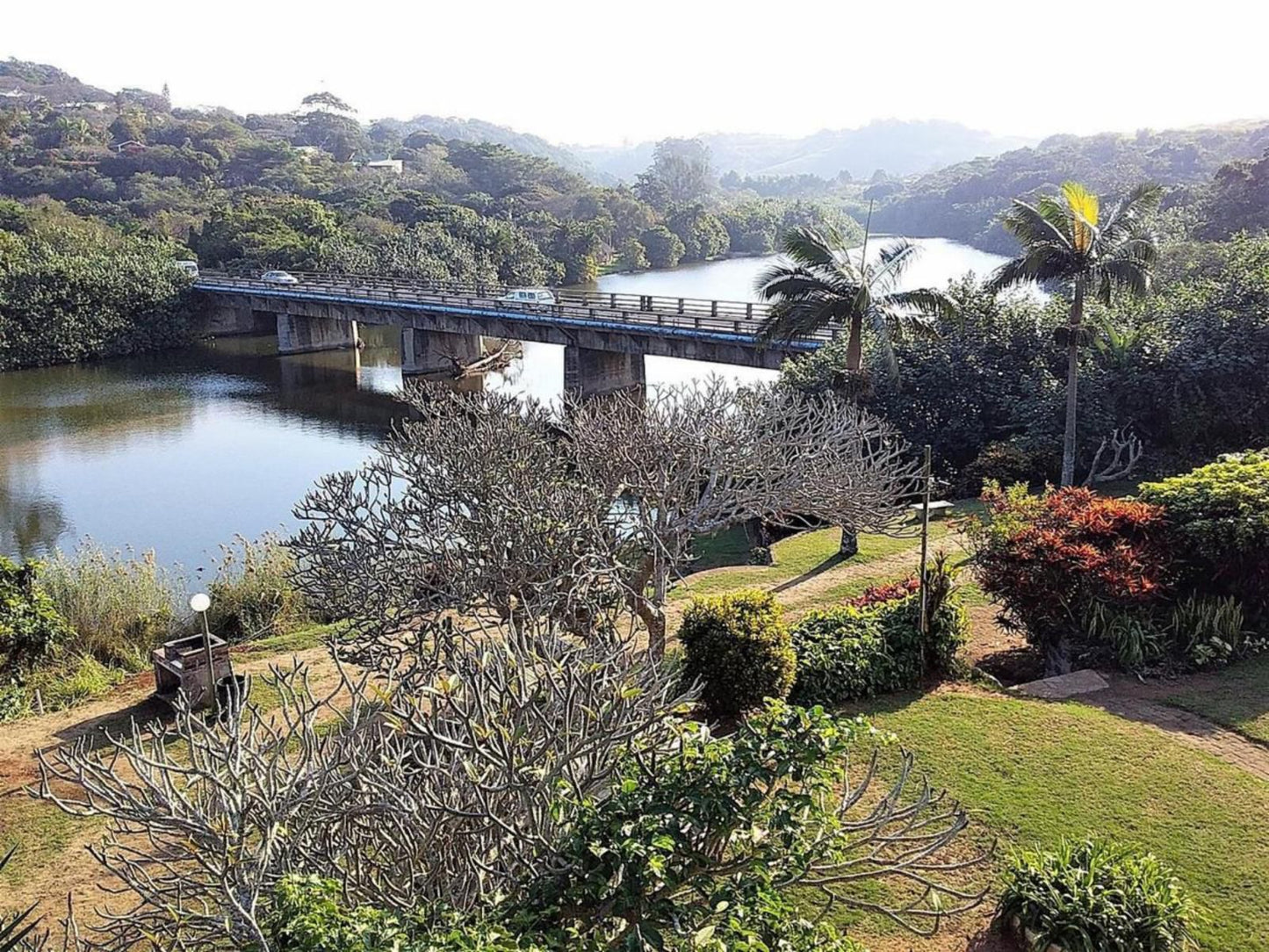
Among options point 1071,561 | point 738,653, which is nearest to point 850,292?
point 1071,561

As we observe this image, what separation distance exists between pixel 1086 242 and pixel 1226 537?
6634mm

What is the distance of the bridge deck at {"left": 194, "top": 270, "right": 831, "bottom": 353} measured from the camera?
95.4ft

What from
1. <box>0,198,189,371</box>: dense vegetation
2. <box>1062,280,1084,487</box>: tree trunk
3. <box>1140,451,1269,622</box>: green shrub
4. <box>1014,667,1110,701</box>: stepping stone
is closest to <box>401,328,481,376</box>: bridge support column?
<box>0,198,189,371</box>: dense vegetation

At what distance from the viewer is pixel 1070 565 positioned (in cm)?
1001

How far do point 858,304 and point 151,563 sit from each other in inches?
500

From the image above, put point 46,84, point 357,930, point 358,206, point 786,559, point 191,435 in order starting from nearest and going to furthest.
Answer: point 357,930
point 786,559
point 191,435
point 358,206
point 46,84

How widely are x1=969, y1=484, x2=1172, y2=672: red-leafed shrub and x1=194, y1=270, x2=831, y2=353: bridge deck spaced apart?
12960 millimetres

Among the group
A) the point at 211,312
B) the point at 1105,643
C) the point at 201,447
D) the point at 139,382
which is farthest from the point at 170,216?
the point at 1105,643

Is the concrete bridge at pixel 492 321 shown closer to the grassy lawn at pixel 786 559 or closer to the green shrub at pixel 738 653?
the grassy lawn at pixel 786 559

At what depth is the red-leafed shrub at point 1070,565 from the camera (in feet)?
33.0

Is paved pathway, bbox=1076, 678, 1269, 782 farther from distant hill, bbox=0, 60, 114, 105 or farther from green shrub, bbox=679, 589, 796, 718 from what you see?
distant hill, bbox=0, 60, 114, 105

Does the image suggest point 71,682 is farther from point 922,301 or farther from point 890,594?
point 922,301

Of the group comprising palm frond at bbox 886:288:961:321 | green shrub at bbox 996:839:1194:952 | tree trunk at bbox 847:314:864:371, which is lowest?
green shrub at bbox 996:839:1194:952

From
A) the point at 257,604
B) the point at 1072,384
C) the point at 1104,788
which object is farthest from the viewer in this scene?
the point at 1072,384
